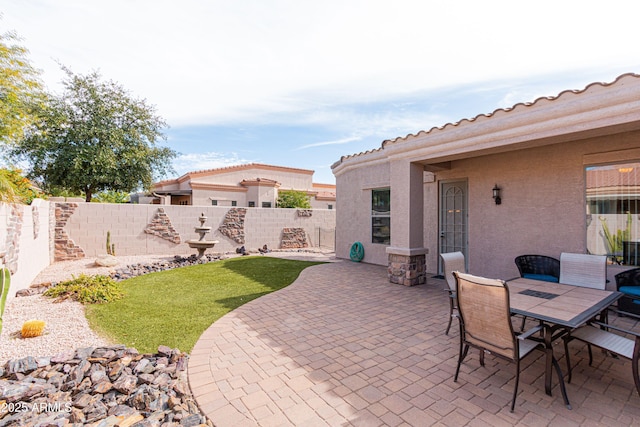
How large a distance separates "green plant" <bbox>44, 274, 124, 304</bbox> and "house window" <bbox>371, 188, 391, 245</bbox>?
25.0 feet

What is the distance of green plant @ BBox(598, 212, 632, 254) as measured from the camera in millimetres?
5547

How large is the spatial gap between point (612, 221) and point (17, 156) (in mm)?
21287

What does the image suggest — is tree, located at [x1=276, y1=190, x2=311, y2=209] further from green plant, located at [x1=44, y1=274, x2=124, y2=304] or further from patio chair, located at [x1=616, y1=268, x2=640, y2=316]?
patio chair, located at [x1=616, y1=268, x2=640, y2=316]

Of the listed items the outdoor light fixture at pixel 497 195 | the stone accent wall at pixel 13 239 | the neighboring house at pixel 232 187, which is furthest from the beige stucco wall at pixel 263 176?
the outdoor light fixture at pixel 497 195

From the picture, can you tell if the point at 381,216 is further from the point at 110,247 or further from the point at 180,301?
the point at 110,247

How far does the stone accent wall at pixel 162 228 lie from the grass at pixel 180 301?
357 cm

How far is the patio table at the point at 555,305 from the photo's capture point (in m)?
2.94

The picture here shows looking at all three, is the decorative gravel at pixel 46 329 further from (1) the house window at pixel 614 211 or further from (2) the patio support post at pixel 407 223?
(1) the house window at pixel 614 211

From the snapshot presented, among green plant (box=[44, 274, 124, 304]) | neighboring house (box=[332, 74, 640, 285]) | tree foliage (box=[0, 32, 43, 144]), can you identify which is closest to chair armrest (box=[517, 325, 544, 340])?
neighboring house (box=[332, 74, 640, 285])

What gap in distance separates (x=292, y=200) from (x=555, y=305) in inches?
867

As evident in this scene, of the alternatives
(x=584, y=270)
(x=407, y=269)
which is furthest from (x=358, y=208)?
(x=584, y=270)

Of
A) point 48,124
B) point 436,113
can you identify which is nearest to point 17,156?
point 48,124

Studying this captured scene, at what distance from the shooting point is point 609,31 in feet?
17.3

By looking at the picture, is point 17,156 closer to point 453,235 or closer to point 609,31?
point 453,235
